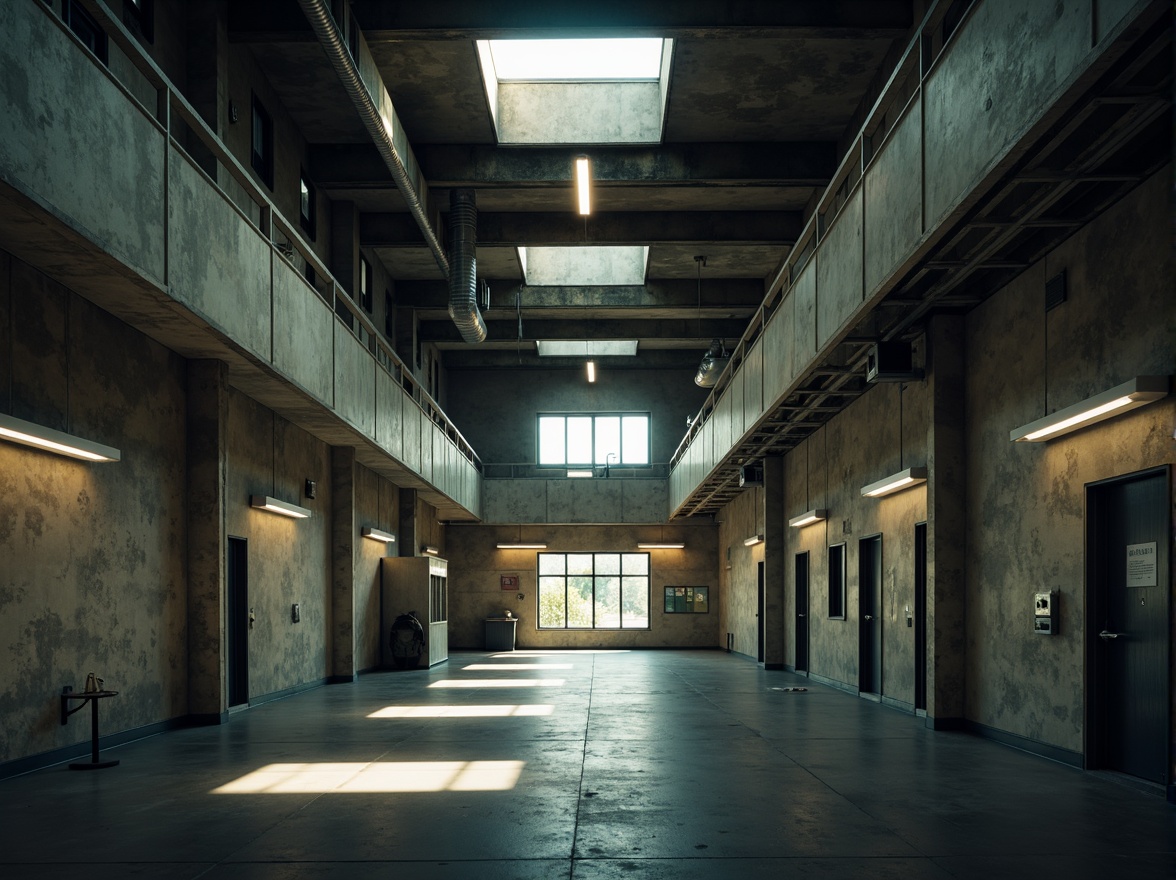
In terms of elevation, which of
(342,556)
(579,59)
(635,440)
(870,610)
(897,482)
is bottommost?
(870,610)

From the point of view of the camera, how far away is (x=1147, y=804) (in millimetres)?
7906

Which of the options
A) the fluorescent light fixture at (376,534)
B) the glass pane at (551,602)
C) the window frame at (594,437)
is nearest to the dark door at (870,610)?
Answer: the fluorescent light fixture at (376,534)

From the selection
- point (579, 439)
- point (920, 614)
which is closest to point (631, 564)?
point (579, 439)

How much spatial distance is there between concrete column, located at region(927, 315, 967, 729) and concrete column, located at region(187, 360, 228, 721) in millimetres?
8453

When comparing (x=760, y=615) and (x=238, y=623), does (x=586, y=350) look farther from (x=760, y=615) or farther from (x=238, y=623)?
(x=238, y=623)

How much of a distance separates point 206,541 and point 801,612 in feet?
41.4

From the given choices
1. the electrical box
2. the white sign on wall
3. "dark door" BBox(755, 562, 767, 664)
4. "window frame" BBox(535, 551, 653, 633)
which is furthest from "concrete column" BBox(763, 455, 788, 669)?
the white sign on wall

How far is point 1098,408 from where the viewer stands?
28.1ft

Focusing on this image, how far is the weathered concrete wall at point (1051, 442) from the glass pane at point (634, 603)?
2418 centimetres


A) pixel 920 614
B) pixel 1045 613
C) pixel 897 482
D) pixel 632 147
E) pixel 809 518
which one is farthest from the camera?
pixel 809 518

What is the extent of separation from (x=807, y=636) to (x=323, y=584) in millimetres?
9517

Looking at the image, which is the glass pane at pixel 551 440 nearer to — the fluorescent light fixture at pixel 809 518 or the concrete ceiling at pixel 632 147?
the concrete ceiling at pixel 632 147

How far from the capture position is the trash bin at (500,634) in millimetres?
34156

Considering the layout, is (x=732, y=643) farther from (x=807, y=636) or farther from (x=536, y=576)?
(x=807, y=636)
